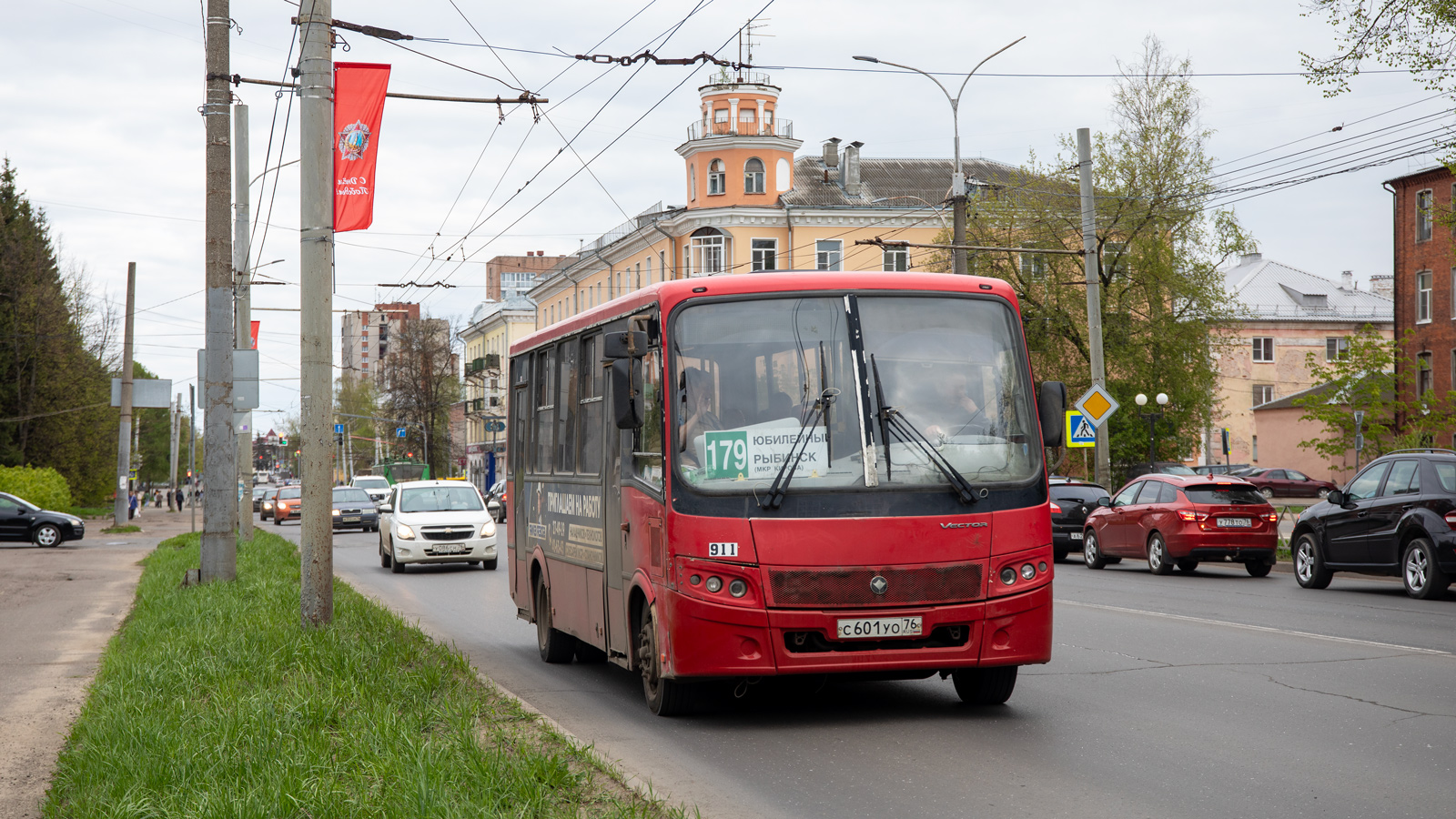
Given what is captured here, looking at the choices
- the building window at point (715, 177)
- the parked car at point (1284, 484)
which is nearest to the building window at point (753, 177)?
the building window at point (715, 177)

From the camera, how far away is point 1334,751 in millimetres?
7262

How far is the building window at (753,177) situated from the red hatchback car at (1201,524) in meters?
45.1

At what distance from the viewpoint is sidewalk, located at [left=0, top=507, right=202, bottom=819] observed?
26.8 ft

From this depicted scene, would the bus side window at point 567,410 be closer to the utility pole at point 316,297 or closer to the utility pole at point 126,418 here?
the utility pole at point 316,297

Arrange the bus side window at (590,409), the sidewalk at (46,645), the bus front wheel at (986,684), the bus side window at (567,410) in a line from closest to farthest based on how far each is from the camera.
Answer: the sidewalk at (46,645), the bus front wheel at (986,684), the bus side window at (590,409), the bus side window at (567,410)

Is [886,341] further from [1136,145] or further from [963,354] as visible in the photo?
[1136,145]

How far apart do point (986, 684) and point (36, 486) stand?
4992 cm

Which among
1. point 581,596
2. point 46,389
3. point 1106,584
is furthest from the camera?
point 46,389

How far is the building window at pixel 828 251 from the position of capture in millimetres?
67125

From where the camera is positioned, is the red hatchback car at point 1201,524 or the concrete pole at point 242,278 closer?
the red hatchback car at point 1201,524

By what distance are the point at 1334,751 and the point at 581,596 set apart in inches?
209

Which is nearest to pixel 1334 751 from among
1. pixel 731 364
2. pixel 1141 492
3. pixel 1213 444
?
pixel 731 364

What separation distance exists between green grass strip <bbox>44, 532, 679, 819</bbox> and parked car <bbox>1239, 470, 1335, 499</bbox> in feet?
197

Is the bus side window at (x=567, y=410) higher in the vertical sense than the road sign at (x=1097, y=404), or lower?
lower
